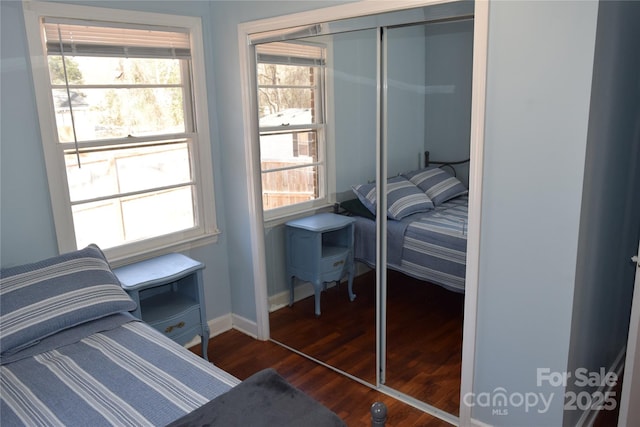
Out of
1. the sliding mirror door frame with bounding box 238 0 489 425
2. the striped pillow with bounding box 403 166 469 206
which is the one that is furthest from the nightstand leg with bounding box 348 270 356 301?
the striped pillow with bounding box 403 166 469 206

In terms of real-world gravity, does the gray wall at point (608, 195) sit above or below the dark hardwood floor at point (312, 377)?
above

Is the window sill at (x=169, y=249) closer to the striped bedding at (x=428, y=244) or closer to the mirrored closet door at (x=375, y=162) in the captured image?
the mirrored closet door at (x=375, y=162)

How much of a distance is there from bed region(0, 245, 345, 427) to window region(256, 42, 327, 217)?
1150 mm

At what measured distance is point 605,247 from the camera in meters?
2.41

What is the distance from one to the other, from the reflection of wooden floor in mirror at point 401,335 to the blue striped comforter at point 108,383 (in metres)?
1.15

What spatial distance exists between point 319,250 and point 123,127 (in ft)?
4.47

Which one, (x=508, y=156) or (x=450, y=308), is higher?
Answer: (x=508, y=156)

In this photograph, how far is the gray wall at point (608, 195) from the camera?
6.45 feet

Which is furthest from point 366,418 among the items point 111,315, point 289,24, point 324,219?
point 289,24

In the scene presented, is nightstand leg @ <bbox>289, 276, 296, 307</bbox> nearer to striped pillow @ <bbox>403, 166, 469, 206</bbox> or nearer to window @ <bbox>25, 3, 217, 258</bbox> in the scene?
window @ <bbox>25, 3, 217, 258</bbox>

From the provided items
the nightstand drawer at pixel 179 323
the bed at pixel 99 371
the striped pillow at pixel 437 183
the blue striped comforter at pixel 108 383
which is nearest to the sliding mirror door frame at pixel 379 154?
the striped pillow at pixel 437 183

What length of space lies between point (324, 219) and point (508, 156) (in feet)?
3.88

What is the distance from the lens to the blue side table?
9.40 feet

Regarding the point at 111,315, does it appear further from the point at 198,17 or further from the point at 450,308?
the point at 198,17
